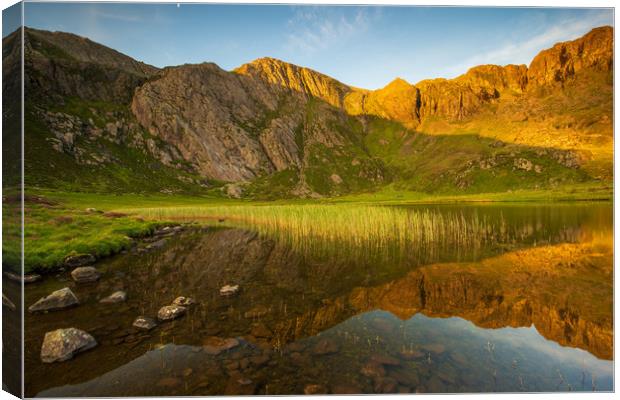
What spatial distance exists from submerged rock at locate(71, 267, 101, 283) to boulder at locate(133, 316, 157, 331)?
736cm

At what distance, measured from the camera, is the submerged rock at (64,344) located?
27.9 feet

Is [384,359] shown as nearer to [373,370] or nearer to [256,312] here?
[373,370]

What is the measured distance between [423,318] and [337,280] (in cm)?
498

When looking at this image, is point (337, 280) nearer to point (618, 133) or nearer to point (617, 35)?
point (618, 133)

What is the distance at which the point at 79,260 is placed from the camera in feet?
64.0

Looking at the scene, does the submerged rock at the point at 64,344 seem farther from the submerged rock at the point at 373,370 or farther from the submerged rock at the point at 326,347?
the submerged rock at the point at 373,370

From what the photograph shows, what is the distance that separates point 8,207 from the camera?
8758mm

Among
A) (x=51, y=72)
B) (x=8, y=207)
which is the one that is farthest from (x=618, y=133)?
(x=51, y=72)

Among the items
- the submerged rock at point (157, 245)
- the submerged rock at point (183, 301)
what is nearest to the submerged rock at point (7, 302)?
the submerged rock at point (183, 301)

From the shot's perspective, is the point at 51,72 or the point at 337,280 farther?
the point at 51,72

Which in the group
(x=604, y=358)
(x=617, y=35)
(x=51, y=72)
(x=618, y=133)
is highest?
(x=51, y=72)

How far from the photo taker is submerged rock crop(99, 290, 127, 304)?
12.9m

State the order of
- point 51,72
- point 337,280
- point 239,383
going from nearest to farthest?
point 239,383 < point 337,280 < point 51,72

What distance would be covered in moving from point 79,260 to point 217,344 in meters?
15.3
